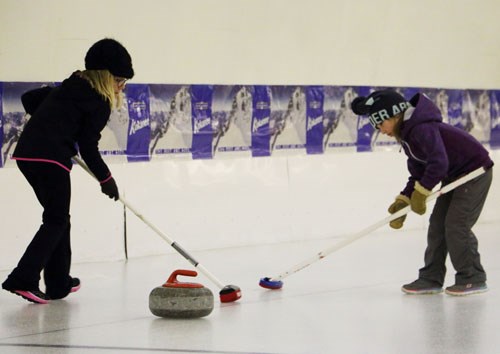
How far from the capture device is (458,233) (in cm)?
608

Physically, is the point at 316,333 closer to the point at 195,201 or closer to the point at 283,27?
the point at 195,201

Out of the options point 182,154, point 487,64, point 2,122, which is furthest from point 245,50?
point 487,64

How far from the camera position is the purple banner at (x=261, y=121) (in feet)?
28.9

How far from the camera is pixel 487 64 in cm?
1063

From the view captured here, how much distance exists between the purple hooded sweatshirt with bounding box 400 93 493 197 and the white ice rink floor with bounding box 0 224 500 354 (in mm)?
738

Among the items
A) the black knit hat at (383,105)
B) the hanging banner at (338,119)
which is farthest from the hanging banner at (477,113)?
the black knit hat at (383,105)

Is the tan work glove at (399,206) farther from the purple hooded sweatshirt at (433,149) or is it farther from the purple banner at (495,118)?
the purple banner at (495,118)

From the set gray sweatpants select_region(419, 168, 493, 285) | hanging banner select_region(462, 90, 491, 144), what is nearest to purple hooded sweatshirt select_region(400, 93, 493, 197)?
gray sweatpants select_region(419, 168, 493, 285)

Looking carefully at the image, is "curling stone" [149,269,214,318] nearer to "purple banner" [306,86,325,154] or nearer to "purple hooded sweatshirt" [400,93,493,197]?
"purple hooded sweatshirt" [400,93,493,197]

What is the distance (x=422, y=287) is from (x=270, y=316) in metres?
1.20

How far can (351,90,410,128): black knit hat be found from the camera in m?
5.93

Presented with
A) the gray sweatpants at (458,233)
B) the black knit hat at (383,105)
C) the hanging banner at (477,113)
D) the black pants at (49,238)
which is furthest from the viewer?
the hanging banner at (477,113)

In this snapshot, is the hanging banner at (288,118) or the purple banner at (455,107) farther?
the purple banner at (455,107)

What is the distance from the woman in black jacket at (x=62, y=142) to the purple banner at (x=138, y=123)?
2.07m
